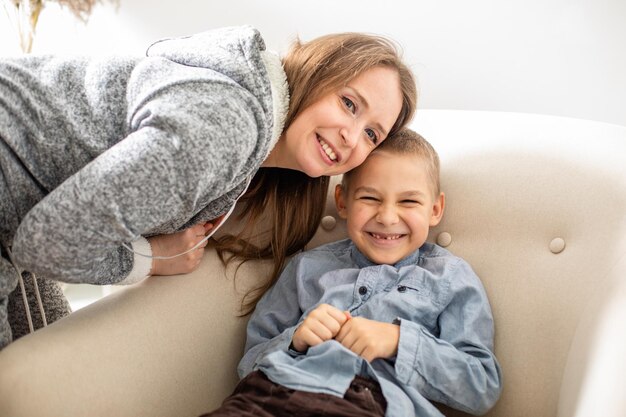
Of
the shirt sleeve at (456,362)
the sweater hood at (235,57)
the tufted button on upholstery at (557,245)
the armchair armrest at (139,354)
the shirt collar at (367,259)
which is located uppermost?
the sweater hood at (235,57)

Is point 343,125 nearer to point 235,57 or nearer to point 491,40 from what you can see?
point 235,57

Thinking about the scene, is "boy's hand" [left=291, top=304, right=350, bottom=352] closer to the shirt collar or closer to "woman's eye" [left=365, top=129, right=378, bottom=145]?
the shirt collar

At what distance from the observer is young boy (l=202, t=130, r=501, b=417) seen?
88 cm

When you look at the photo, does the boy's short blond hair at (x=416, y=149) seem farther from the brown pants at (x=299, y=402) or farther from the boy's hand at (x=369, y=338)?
the brown pants at (x=299, y=402)

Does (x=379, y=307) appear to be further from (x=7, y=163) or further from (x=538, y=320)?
(x=7, y=163)

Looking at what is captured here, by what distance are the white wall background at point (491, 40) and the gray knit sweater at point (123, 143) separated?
Answer: 697mm

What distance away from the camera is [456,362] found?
3.10 feet

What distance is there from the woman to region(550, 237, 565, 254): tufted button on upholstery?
34 centimetres

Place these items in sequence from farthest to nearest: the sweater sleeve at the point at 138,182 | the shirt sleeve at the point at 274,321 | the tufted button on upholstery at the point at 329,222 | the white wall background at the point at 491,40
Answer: the white wall background at the point at 491,40 < the tufted button on upholstery at the point at 329,222 < the shirt sleeve at the point at 274,321 < the sweater sleeve at the point at 138,182

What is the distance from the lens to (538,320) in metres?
1.02

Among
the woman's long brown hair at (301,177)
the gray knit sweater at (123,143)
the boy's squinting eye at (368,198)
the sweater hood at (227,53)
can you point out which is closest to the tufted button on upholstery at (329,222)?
the woman's long brown hair at (301,177)

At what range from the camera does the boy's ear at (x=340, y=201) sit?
119 centimetres

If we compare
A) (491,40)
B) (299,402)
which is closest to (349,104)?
(299,402)

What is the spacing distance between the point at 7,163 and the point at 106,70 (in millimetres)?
195
